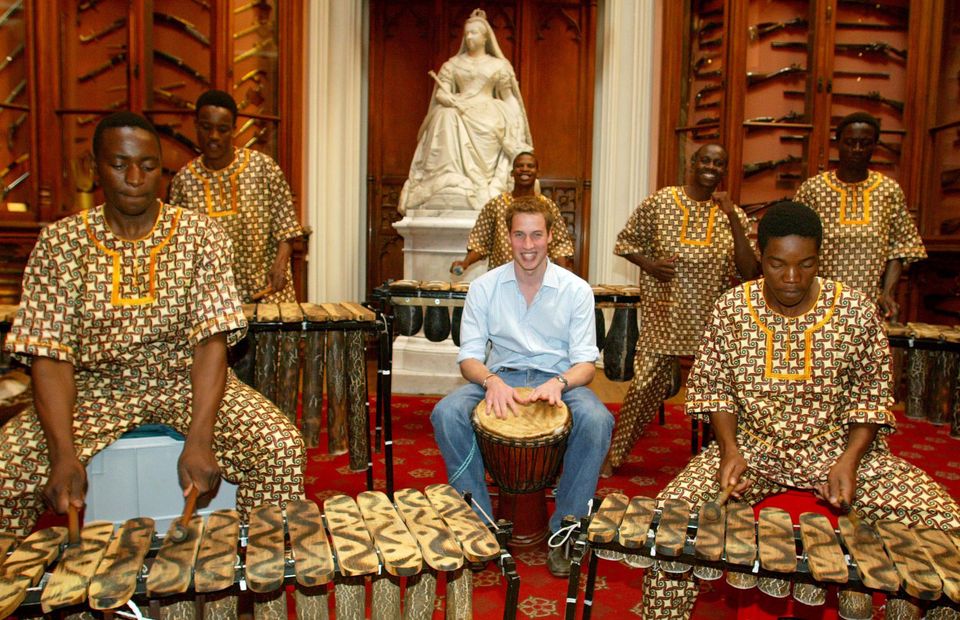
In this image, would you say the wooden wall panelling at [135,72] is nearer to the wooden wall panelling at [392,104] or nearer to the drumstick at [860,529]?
the wooden wall panelling at [392,104]

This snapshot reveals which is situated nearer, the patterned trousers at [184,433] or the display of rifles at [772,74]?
the patterned trousers at [184,433]

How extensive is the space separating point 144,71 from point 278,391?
385cm

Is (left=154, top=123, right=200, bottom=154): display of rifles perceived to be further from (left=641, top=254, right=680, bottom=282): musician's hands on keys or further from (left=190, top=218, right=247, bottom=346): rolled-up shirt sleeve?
(left=190, top=218, right=247, bottom=346): rolled-up shirt sleeve

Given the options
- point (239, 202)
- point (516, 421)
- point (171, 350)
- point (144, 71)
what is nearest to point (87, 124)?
point (144, 71)

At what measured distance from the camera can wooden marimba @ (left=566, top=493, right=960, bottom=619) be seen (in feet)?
5.82

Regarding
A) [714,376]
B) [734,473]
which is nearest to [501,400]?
[714,376]

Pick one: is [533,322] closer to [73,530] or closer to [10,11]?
[73,530]

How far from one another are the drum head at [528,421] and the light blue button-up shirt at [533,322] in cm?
29

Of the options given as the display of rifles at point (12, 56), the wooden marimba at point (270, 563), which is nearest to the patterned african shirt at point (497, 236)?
the wooden marimba at point (270, 563)

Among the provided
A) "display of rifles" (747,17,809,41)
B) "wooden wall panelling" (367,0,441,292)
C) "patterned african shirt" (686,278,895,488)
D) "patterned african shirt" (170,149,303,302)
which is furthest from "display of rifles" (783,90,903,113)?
"patterned african shirt" (686,278,895,488)

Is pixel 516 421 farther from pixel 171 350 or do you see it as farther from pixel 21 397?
pixel 21 397

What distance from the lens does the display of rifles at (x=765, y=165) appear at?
21.1 ft

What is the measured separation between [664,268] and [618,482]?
44.1 inches

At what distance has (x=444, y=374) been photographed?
20.7 ft
